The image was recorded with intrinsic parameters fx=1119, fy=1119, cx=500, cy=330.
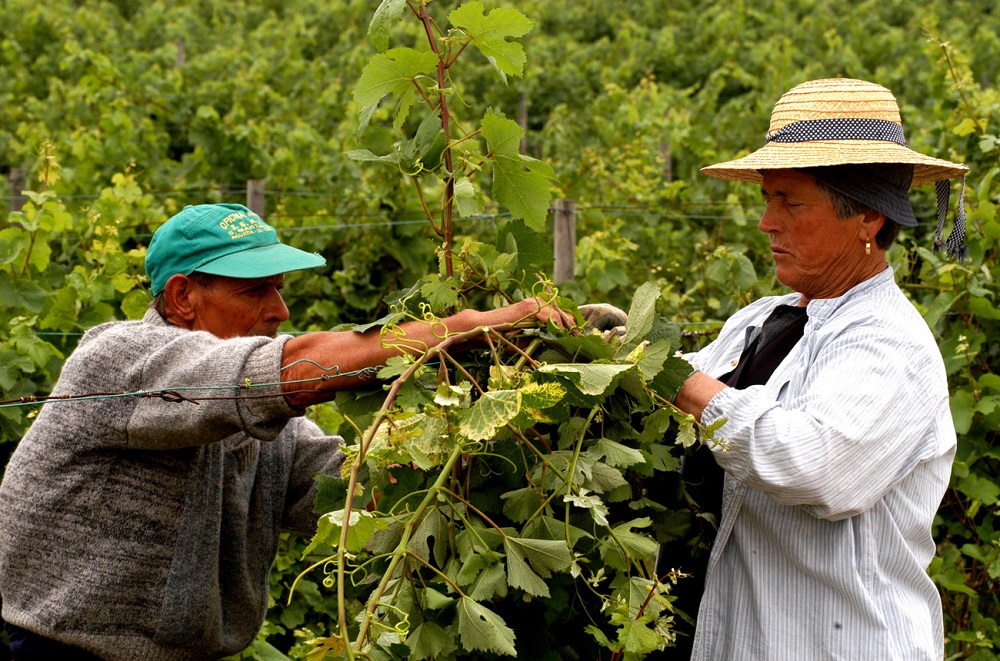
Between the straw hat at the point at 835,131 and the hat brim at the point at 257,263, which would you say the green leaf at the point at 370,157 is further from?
the straw hat at the point at 835,131

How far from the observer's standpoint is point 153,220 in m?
4.94

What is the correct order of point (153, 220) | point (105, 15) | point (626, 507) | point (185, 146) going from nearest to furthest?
point (626, 507) → point (153, 220) → point (185, 146) → point (105, 15)

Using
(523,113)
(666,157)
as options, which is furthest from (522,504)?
(523,113)

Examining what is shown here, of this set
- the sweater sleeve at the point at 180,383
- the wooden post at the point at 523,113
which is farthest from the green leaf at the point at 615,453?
the wooden post at the point at 523,113

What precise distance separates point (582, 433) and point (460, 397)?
10.5 inches

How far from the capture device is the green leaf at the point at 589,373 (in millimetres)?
1711

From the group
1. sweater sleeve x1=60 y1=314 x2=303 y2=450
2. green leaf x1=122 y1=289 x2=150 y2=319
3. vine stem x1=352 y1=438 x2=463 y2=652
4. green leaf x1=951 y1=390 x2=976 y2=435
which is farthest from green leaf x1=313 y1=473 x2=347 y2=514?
green leaf x1=951 y1=390 x2=976 y2=435

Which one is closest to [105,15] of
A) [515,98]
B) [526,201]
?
[515,98]

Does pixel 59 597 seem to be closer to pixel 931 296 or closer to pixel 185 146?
pixel 931 296

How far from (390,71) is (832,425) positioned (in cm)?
97

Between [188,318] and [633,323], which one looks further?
[188,318]

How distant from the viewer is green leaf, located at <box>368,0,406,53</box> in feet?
6.29

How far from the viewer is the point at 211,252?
2.24 metres

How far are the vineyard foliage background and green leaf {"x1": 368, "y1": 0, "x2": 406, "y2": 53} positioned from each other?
0.74 feet
